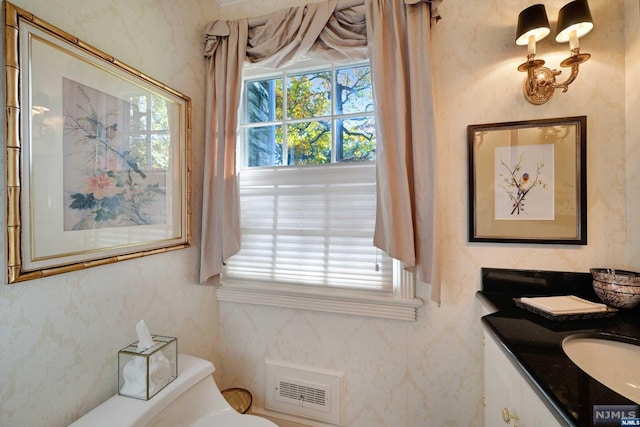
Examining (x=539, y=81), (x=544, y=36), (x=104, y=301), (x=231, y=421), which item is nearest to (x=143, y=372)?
(x=104, y=301)

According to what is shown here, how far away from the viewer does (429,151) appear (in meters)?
1.24

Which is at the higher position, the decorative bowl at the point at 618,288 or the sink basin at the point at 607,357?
the decorative bowl at the point at 618,288

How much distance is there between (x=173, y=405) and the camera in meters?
1.08

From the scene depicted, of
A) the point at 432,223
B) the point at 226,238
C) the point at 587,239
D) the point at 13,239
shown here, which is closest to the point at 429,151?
the point at 432,223

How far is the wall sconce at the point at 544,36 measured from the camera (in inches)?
41.2

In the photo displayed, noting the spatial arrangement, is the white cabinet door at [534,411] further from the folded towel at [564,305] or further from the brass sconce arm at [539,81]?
the brass sconce arm at [539,81]

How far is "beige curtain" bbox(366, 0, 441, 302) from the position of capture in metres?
1.23

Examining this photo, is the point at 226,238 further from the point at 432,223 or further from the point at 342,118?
the point at 432,223

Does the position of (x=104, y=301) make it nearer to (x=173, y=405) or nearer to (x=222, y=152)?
(x=173, y=405)

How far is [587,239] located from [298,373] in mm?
1545

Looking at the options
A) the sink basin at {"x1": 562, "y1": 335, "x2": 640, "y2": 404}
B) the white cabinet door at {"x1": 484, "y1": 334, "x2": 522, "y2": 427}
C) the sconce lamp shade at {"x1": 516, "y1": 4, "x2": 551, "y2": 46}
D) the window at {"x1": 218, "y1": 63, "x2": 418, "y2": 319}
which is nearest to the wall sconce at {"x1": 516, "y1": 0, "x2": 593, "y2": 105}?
the sconce lamp shade at {"x1": 516, "y1": 4, "x2": 551, "y2": 46}

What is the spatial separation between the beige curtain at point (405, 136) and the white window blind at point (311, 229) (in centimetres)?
19

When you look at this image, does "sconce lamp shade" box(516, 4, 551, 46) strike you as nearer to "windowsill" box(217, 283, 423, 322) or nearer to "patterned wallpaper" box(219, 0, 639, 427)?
"patterned wallpaper" box(219, 0, 639, 427)

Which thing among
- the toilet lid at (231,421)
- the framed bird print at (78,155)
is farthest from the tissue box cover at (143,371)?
the framed bird print at (78,155)
